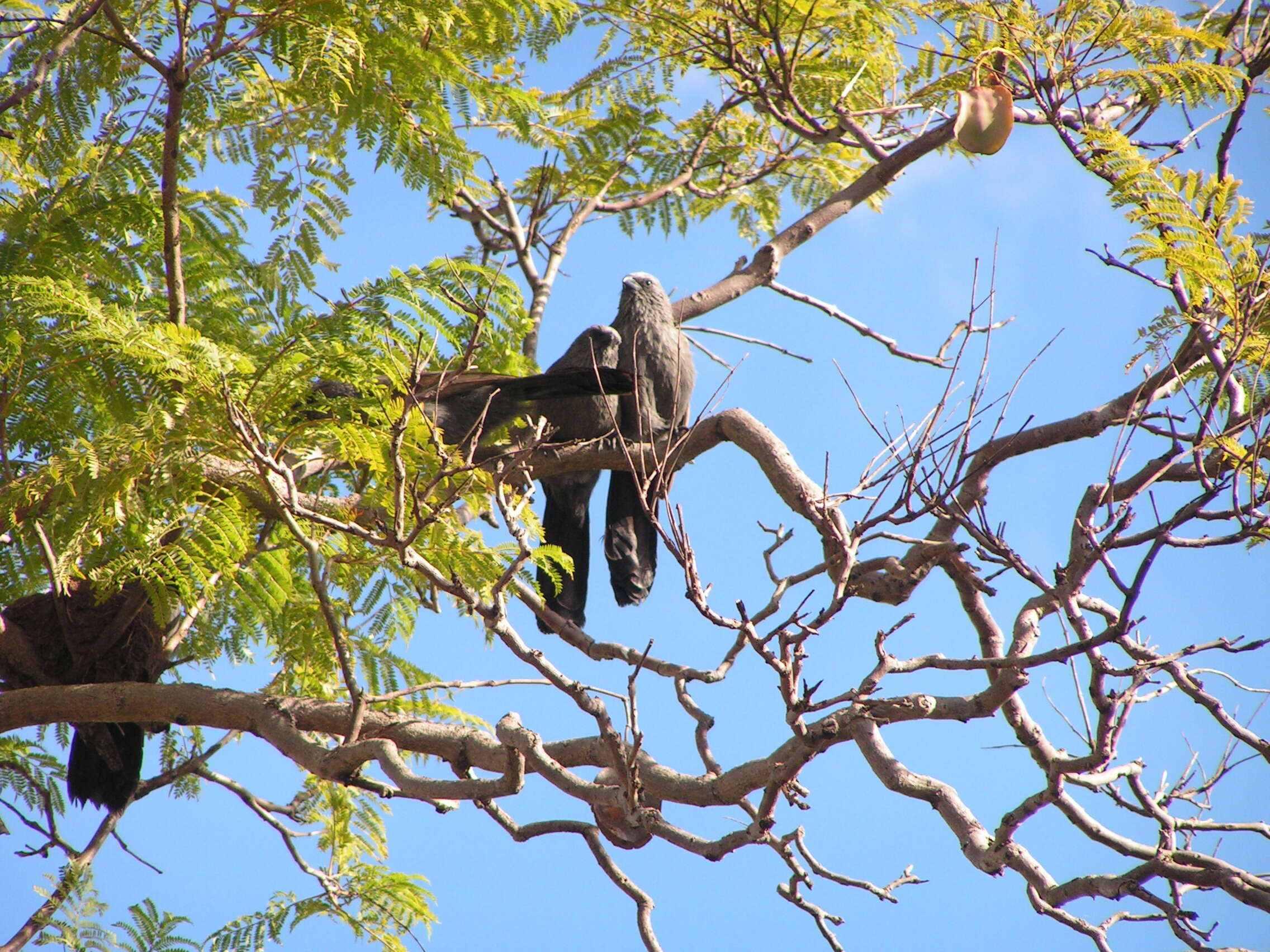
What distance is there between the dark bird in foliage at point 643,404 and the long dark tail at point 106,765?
2.95 metres

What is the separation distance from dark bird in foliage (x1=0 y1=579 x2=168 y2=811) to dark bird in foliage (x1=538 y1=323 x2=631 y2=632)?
231 cm

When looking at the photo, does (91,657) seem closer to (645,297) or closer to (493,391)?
(493,391)

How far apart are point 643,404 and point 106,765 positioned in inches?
133

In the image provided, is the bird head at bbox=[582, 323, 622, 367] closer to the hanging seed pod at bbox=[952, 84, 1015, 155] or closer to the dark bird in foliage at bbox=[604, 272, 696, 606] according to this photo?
the dark bird in foliage at bbox=[604, 272, 696, 606]

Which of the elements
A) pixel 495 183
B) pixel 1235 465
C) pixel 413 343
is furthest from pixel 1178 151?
pixel 495 183

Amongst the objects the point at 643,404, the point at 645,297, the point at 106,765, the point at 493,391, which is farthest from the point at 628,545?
the point at 106,765

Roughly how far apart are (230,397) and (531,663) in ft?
3.94

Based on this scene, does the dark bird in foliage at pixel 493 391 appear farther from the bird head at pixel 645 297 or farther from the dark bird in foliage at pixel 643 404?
the bird head at pixel 645 297

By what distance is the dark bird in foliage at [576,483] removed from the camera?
618 cm

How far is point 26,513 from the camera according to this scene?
3307 millimetres

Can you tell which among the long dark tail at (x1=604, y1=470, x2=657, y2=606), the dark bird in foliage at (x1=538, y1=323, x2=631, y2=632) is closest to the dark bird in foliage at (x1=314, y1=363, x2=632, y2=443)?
the dark bird in foliage at (x1=538, y1=323, x2=631, y2=632)

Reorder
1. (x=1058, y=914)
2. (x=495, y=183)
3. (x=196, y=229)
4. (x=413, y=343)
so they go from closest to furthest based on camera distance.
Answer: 1. (x=1058, y=914)
2. (x=413, y=343)
3. (x=196, y=229)
4. (x=495, y=183)

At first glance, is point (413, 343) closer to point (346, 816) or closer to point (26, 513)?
point (26, 513)

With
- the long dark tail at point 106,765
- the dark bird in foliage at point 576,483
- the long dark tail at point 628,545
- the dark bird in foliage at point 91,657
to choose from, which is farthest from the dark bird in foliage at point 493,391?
the long dark tail at point 106,765
